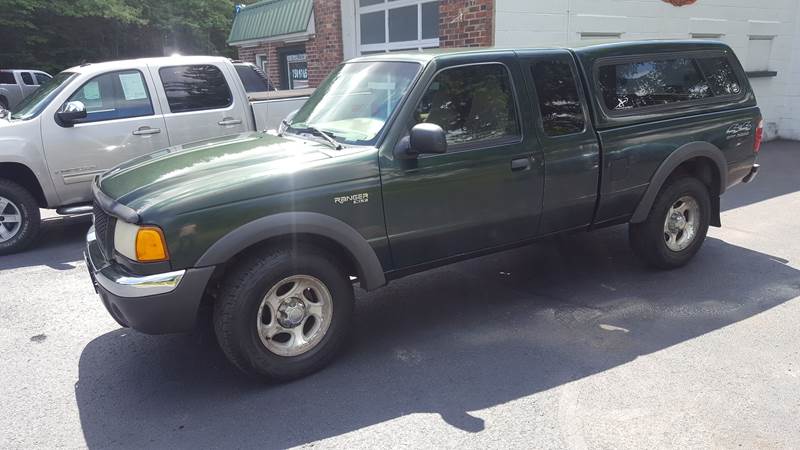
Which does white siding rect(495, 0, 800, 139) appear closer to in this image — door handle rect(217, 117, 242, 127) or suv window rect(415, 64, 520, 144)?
door handle rect(217, 117, 242, 127)

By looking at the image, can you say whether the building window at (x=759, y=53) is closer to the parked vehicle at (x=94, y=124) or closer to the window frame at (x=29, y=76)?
the parked vehicle at (x=94, y=124)

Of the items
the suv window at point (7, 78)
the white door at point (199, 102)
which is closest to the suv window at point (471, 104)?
the white door at point (199, 102)

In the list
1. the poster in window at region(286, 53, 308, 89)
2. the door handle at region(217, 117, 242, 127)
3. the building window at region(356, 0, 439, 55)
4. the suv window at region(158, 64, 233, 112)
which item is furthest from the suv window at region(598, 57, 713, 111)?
the poster in window at region(286, 53, 308, 89)

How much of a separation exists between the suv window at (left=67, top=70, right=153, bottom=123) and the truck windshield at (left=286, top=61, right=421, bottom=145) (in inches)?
119

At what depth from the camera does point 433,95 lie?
392 centimetres

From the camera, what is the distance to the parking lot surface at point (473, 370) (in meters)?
3.12

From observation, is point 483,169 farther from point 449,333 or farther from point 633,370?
point 633,370

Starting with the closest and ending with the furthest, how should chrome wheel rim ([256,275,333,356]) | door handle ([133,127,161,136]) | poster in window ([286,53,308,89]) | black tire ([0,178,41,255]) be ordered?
chrome wheel rim ([256,275,333,356]), black tire ([0,178,41,255]), door handle ([133,127,161,136]), poster in window ([286,53,308,89])

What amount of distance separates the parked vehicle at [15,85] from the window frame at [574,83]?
1913cm

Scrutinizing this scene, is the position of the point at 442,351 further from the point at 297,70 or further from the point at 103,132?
the point at 297,70

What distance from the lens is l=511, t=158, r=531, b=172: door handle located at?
13.6 ft

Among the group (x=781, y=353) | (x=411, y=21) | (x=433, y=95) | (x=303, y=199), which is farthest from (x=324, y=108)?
(x=411, y=21)

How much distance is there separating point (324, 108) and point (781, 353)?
11.2 feet

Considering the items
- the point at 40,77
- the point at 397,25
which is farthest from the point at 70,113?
the point at 40,77
